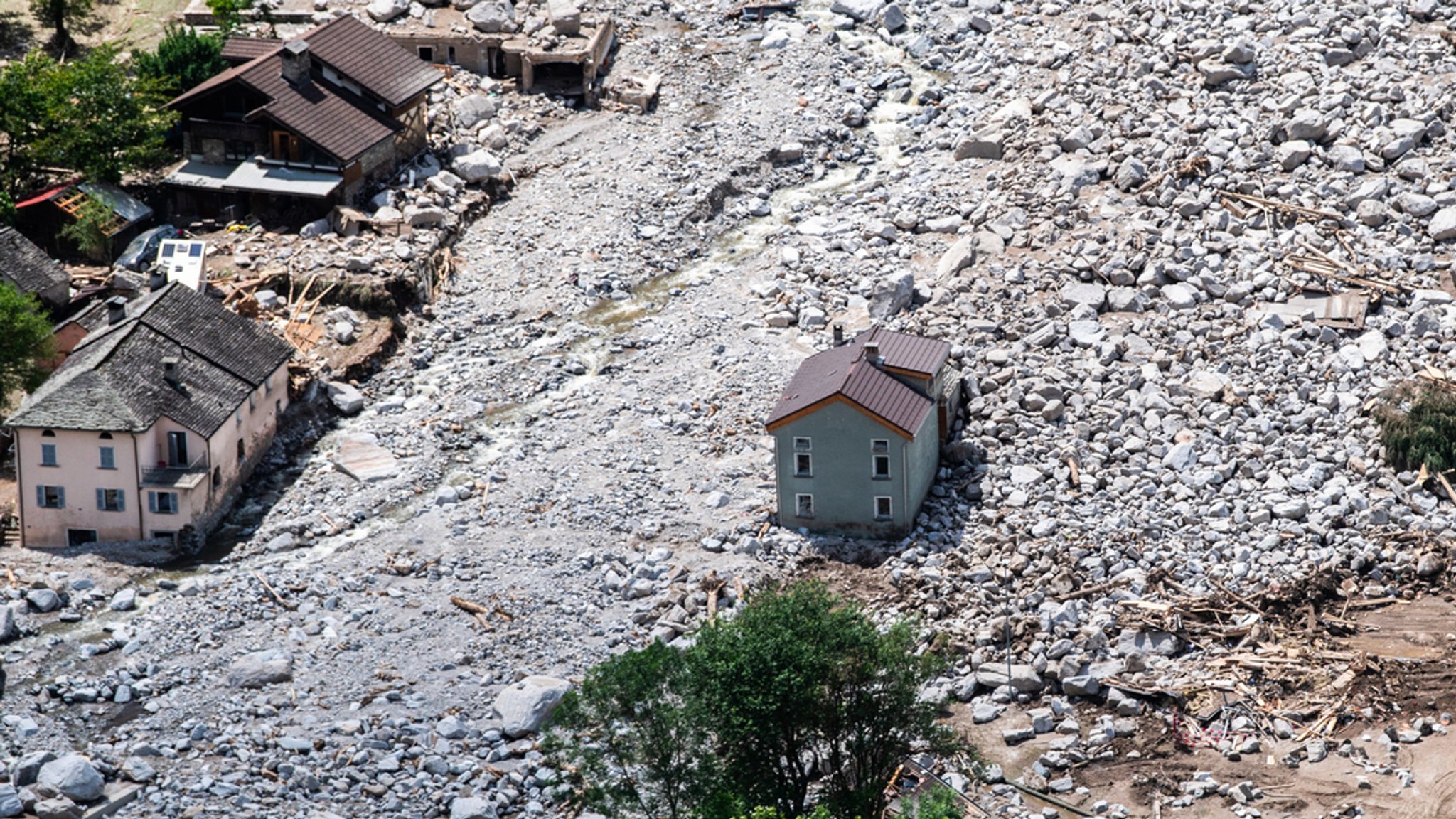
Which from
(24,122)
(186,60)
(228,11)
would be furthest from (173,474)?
(228,11)

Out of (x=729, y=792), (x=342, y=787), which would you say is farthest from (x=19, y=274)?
(x=729, y=792)

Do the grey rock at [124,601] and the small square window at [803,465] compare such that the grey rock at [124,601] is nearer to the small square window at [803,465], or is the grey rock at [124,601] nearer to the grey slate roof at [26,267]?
the grey slate roof at [26,267]

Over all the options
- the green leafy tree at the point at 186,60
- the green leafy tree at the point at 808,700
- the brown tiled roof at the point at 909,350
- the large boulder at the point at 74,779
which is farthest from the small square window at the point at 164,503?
the green leafy tree at the point at 186,60

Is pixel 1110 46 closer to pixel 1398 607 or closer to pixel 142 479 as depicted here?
pixel 1398 607

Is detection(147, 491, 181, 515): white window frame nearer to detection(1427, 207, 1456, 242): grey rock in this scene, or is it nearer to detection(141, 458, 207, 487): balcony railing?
detection(141, 458, 207, 487): balcony railing

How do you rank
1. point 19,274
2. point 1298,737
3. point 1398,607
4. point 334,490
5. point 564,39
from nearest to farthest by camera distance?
point 1298,737 → point 1398,607 → point 334,490 → point 19,274 → point 564,39
